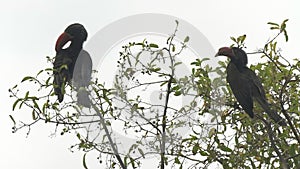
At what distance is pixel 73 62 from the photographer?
4.55 metres

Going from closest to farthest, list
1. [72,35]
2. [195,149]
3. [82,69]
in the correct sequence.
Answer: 1. [195,149]
2. [82,69]
3. [72,35]

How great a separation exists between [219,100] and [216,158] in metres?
0.46

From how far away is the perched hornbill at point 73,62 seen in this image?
362 centimetres

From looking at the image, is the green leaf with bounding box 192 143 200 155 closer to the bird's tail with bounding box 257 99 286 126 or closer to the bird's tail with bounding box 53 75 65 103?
the bird's tail with bounding box 257 99 286 126

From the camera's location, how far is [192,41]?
4207 millimetres

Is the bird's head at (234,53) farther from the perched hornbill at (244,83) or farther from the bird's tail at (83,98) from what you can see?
the bird's tail at (83,98)

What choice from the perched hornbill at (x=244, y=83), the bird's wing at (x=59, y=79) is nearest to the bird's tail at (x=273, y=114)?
the perched hornbill at (x=244, y=83)

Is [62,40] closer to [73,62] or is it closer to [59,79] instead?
[73,62]

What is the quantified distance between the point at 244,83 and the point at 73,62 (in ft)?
5.58

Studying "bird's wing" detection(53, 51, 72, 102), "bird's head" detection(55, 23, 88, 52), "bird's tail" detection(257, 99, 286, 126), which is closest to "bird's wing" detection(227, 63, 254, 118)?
"bird's tail" detection(257, 99, 286, 126)

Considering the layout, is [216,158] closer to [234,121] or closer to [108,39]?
[234,121]

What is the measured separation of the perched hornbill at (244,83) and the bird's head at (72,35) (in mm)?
1562

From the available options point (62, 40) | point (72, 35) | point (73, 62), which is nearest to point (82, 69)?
point (73, 62)

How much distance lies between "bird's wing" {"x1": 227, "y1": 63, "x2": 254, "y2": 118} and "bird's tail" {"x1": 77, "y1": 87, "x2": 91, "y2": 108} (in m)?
1.26
